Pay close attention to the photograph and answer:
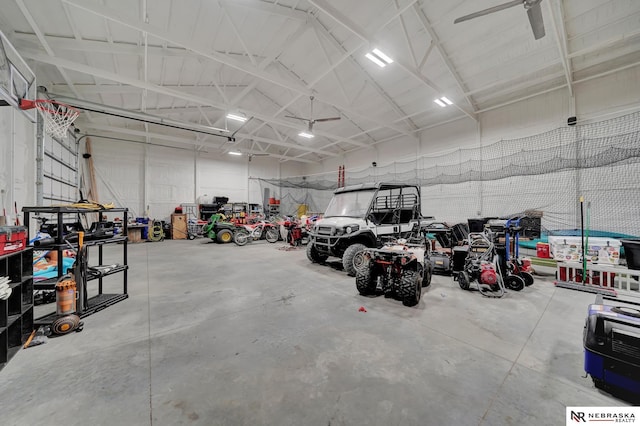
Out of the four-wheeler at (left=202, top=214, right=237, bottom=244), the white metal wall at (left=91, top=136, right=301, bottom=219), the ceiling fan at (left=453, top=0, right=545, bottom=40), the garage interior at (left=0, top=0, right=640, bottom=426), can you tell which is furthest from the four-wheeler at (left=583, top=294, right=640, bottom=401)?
the white metal wall at (left=91, top=136, right=301, bottom=219)

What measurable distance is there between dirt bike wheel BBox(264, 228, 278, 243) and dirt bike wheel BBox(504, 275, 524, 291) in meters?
8.00

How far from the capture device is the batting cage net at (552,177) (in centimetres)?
596

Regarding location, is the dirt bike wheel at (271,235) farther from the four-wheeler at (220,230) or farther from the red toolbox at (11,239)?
the red toolbox at (11,239)

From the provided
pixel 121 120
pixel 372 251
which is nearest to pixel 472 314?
pixel 372 251

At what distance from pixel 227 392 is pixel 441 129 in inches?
460

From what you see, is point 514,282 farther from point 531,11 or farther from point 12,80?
point 12,80

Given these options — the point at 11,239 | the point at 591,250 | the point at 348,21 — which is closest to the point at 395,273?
the point at 591,250

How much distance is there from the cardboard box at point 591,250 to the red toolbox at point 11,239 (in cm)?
755

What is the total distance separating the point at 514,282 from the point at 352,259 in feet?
8.90

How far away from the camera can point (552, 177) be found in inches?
282

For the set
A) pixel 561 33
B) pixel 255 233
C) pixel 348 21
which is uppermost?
pixel 561 33

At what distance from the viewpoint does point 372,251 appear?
132 inches

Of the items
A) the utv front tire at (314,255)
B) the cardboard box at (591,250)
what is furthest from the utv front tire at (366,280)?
the cardboard box at (591,250)

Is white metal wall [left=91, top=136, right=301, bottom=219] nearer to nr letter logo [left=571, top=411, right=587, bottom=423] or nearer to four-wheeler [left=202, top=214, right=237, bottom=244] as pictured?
four-wheeler [left=202, top=214, right=237, bottom=244]
